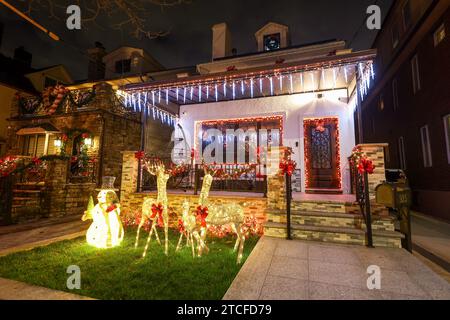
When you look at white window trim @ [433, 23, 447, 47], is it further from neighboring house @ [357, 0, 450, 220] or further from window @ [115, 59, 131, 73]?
window @ [115, 59, 131, 73]

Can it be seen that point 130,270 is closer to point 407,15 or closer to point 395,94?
point 395,94

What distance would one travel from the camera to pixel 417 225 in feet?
23.9

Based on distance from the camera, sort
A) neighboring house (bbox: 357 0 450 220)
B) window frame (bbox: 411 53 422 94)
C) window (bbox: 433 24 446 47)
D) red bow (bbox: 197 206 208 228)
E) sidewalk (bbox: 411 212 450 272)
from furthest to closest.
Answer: window frame (bbox: 411 53 422 94), window (bbox: 433 24 446 47), neighboring house (bbox: 357 0 450 220), sidewalk (bbox: 411 212 450 272), red bow (bbox: 197 206 208 228)

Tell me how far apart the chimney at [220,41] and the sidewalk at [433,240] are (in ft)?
43.4

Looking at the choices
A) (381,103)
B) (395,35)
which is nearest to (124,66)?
(395,35)

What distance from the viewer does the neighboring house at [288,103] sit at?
7809 millimetres

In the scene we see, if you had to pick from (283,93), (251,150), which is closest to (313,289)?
(251,150)

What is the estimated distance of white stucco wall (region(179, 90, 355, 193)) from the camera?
882cm

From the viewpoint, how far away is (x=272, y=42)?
519 inches

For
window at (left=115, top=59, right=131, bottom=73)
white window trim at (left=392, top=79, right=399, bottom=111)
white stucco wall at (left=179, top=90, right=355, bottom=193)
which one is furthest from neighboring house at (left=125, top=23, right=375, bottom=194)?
window at (left=115, top=59, right=131, bottom=73)

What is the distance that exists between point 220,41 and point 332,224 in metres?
13.2

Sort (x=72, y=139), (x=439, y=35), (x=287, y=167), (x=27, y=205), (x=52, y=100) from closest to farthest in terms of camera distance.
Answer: (x=287, y=167) → (x=27, y=205) → (x=439, y=35) → (x=72, y=139) → (x=52, y=100)

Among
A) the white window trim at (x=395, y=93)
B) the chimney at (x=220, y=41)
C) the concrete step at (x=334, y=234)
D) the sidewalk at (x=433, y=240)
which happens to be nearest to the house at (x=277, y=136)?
the concrete step at (x=334, y=234)

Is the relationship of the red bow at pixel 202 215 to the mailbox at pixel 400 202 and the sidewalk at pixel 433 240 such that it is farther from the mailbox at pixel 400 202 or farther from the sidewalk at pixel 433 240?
the sidewalk at pixel 433 240
